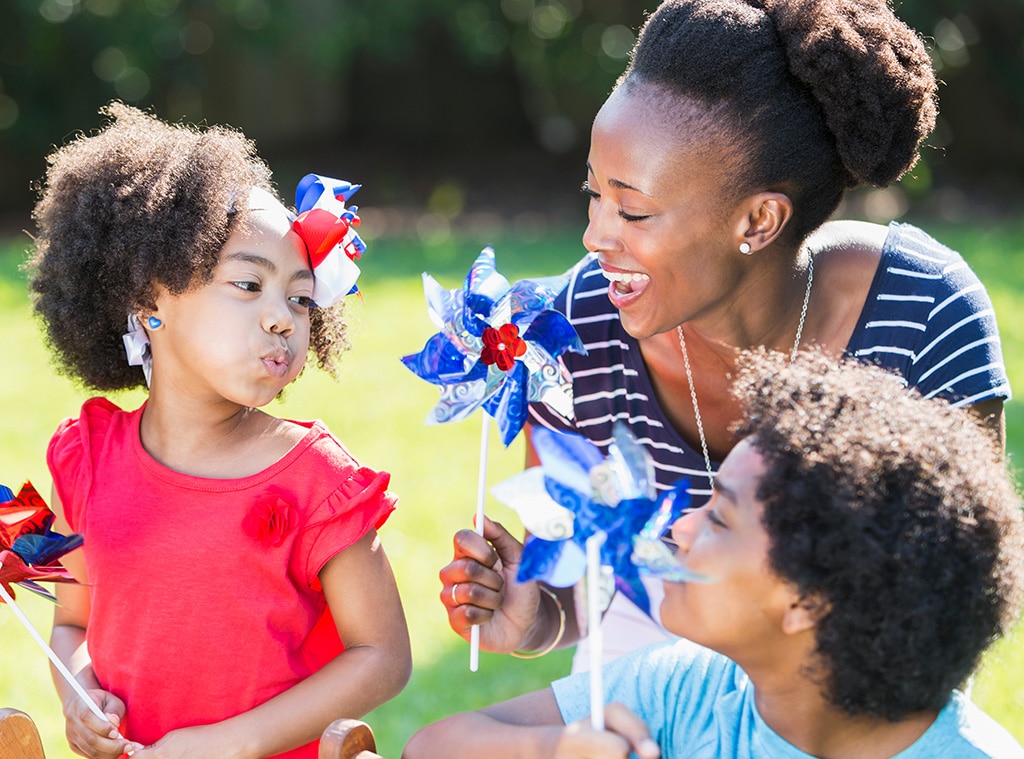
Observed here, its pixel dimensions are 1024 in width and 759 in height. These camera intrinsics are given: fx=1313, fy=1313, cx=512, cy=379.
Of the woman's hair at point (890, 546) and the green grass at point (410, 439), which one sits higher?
the woman's hair at point (890, 546)

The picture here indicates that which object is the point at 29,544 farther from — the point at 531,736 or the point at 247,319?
the point at 531,736

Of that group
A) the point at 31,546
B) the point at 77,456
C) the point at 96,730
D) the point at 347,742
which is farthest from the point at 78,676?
the point at 347,742

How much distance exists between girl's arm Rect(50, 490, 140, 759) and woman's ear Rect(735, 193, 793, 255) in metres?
1.49

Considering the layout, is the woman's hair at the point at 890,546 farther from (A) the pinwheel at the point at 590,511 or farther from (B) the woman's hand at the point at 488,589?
(B) the woman's hand at the point at 488,589

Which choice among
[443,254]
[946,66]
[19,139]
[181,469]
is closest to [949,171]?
[946,66]

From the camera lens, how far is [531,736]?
2.02 meters

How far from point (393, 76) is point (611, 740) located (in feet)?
45.3

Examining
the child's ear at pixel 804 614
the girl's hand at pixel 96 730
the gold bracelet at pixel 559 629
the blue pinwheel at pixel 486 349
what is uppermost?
the blue pinwheel at pixel 486 349

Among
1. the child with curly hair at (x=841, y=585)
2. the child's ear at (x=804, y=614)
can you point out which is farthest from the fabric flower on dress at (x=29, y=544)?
the child's ear at (x=804, y=614)

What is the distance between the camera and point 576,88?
13562 mm

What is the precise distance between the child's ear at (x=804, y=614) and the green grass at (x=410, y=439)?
1.17 feet

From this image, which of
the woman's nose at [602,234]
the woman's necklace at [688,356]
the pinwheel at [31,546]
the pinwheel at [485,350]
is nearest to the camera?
the pinwheel at [31,546]

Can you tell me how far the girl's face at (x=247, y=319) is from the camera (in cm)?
247

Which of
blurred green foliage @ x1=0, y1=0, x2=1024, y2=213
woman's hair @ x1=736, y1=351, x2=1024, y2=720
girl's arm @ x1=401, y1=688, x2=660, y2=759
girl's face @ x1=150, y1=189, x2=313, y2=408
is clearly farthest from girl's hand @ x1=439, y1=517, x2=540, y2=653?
blurred green foliage @ x1=0, y1=0, x2=1024, y2=213
